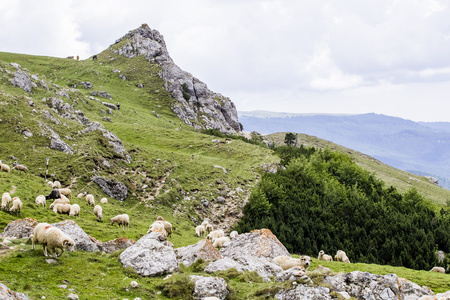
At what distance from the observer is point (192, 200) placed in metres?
59.9

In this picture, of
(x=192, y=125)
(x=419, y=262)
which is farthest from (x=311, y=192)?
(x=192, y=125)

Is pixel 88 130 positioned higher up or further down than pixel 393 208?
higher up

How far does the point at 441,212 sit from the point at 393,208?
14.5m

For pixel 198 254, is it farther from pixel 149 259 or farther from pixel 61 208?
pixel 61 208

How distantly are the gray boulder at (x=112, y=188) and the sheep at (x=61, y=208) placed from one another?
16.7 meters

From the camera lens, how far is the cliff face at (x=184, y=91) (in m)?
152

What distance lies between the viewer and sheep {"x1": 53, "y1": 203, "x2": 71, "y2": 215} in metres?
32.4

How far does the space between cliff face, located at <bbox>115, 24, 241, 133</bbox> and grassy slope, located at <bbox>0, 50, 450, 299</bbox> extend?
21.2 metres

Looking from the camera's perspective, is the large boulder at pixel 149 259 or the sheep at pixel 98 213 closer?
the large boulder at pixel 149 259

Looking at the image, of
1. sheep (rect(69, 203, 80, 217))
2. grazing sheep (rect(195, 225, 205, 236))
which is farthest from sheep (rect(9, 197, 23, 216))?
grazing sheep (rect(195, 225, 205, 236))

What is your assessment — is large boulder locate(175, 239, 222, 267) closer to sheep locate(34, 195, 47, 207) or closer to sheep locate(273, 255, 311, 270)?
sheep locate(273, 255, 311, 270)

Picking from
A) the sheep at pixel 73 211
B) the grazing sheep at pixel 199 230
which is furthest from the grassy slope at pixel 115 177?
the grazing sheep at pixel 199 230

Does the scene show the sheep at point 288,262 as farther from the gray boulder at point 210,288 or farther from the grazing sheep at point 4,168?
the grazing sheep at point 4,168

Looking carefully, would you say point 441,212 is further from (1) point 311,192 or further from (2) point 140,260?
(2) point 140,260
